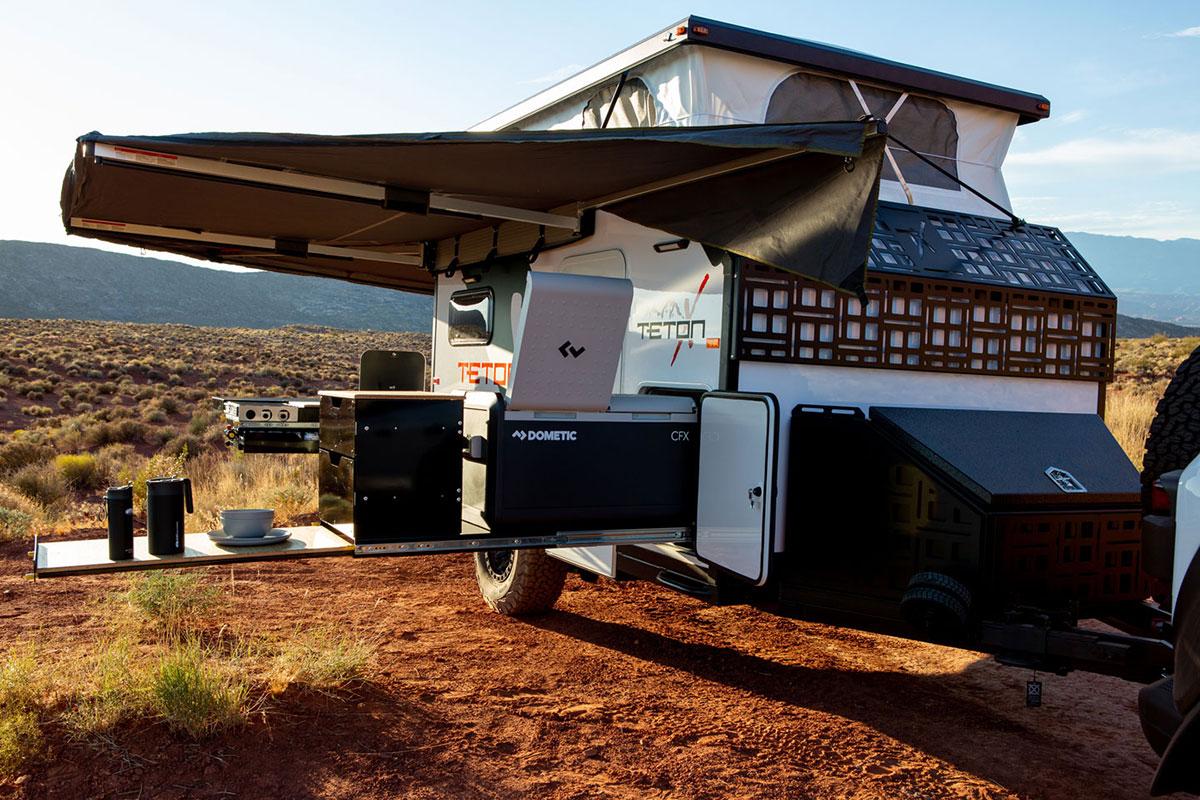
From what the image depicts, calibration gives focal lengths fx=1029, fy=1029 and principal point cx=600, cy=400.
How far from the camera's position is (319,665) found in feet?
14.9

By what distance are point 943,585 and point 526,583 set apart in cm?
283

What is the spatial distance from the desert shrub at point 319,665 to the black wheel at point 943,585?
97.9 inches

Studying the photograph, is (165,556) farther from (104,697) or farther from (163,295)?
(163,295)

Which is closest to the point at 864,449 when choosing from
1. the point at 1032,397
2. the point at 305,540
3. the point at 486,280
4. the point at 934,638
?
the point at 934,638

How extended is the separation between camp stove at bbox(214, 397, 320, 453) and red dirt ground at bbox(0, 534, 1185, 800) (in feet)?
3.16

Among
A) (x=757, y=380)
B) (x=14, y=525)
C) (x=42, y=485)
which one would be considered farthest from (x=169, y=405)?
(x=757, y=380)

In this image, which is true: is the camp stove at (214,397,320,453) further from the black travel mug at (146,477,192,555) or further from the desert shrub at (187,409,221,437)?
the desert shrub at (187,409,221,437)

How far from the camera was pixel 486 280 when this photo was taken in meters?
6.87

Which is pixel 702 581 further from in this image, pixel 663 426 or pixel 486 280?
pixel 486 280

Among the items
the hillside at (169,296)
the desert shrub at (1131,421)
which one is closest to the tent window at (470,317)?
the desert shrub at (1131,421)

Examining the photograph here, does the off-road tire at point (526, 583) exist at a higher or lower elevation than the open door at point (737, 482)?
lower

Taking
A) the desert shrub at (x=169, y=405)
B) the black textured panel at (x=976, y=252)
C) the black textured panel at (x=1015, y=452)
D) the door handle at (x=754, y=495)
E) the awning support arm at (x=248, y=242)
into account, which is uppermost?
the awning support arm at (x=248, y=242)

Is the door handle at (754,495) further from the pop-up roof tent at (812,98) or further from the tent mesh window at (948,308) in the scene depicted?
the pop-up roof tent at (812,98)

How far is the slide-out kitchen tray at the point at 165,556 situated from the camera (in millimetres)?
3662
